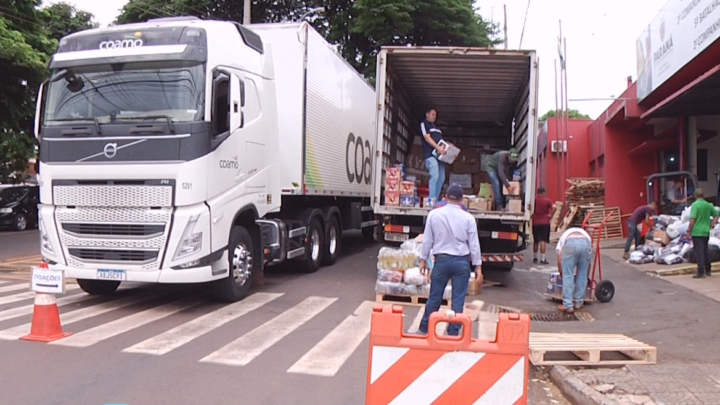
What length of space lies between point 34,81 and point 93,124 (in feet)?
44.0

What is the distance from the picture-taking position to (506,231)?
10953mm

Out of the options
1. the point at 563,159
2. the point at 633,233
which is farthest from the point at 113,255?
the point at 563,159

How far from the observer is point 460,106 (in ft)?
47.0

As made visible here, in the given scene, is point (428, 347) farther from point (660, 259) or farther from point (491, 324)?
point (660, 259)

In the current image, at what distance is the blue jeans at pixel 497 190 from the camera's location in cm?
1205

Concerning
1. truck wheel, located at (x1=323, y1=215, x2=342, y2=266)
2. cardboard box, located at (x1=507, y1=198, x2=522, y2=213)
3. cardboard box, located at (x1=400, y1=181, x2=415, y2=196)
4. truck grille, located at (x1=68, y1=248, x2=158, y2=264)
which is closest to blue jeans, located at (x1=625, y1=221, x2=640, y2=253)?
cardboard box, located at (x1=507, y1=198, x2=522, y2=213)

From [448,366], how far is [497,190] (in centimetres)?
877

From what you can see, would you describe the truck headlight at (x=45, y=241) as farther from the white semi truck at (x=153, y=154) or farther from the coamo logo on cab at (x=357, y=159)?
the coamo logo on cab at (x=357, y=159)

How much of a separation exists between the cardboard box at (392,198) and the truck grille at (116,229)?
4.55 meters

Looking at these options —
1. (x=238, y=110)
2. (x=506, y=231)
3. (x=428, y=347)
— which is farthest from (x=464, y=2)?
(x=428, y=347)

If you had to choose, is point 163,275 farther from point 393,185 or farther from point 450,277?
point 393,185

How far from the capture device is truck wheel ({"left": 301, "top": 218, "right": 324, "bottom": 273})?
12.2 metres

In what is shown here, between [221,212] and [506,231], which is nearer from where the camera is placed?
[221,212]

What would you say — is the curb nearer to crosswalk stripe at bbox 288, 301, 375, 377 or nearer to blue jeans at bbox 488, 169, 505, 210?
crosswalk stripe at bbox 288, 301, 375, 377
